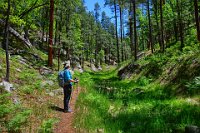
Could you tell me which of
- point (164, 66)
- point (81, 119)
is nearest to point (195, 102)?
point (81, 119)

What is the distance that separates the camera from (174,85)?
47.5ft

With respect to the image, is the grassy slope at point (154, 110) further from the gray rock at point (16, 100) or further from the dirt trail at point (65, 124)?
the gray rock at point (16, 100)

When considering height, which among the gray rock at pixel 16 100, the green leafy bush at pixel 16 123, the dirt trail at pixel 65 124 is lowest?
the dirt trail at pixel 65 124

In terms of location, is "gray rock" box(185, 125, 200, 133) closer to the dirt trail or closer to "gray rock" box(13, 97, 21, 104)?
the dirt trail

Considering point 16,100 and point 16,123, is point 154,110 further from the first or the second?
point 16,100

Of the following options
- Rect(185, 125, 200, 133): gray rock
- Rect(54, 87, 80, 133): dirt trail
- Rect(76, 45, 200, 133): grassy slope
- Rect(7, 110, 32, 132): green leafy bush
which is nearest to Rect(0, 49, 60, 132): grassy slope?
Rect(7, 110, 32, 132): green leafy bush

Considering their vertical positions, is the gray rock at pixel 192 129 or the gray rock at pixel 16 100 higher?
the gray rock at pixel 16 100

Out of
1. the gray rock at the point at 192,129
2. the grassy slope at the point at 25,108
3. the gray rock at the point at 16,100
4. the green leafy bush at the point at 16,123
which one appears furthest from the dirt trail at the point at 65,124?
the gray rock at the point at 192,129

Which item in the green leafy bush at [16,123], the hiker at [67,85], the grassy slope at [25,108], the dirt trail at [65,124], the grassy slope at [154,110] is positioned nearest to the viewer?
the green leafy bush at [16,123]

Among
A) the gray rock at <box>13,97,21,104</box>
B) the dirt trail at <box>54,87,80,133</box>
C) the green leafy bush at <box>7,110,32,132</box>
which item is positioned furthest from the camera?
the gray rock at <box>13,97,21,104</box>

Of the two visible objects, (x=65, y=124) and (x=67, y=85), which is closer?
(x=65, y=124)

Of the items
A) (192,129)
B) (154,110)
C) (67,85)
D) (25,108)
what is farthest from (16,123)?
(154,110)

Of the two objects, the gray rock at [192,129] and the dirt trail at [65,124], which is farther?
the dirt trail at [65,124]

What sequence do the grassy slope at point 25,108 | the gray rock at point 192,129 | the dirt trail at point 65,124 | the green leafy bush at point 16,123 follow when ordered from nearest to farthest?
the gray rock at point 192,129 < the green leafy bush at point 16,123 < the grassy slope at point 25,108 < the dirt trail at point 65,124
